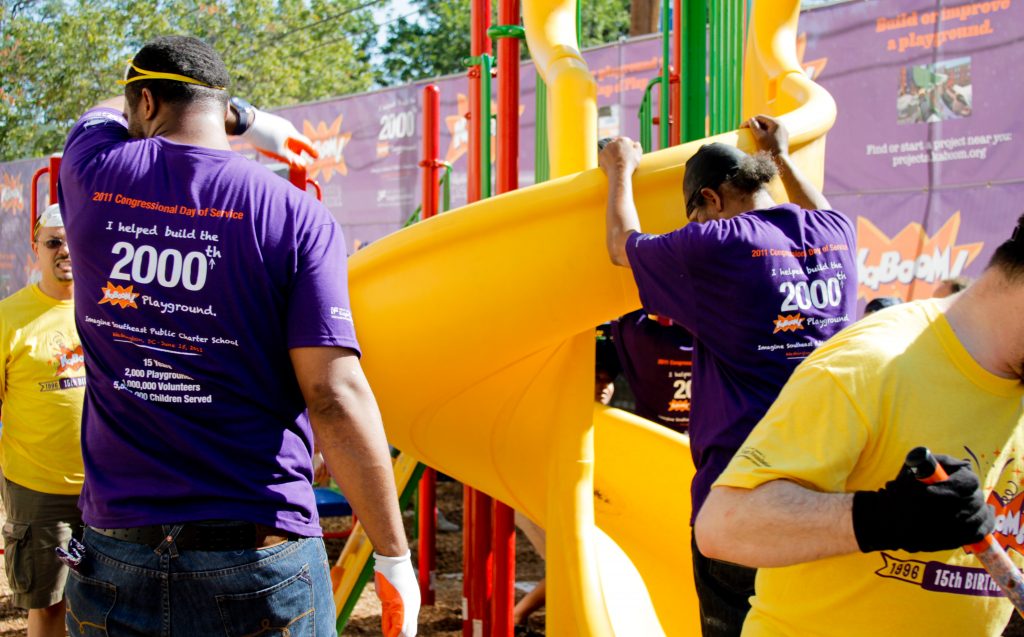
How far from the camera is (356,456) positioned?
79.6 inches

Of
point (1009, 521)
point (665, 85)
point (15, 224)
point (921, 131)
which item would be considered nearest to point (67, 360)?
point (665, 85)

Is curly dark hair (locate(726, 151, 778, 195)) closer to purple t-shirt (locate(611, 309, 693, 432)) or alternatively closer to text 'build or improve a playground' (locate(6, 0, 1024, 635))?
text 'build or improve a playground' (locate(6, 0, 1024, 635))

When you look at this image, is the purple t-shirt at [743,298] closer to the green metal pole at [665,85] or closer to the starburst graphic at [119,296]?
the starburst graphic at [119,296]

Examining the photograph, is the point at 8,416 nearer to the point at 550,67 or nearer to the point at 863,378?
the point at 550,67

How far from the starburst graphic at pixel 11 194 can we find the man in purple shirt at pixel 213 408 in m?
15.4

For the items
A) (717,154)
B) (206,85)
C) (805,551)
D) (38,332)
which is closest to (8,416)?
(38,332)

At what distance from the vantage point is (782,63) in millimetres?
3846

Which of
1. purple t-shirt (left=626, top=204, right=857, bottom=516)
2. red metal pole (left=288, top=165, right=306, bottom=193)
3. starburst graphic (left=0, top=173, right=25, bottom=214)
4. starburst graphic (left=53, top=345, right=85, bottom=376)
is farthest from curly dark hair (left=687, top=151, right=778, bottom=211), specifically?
starburst graphic (left=0, top=173, right=25, bottom=214)

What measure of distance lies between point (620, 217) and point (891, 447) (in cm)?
140

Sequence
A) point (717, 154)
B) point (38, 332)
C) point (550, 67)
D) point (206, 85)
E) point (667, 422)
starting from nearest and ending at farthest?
point (206, 85), point (717, 154), point (550, 67), point (38, 332), point (667, 422)

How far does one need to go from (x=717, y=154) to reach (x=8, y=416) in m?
3.20

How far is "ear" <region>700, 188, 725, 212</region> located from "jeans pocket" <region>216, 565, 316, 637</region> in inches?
58.5

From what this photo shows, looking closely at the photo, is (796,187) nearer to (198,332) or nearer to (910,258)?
(198,332)

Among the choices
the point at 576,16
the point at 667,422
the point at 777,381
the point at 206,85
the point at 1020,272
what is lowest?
the point at 667,422
